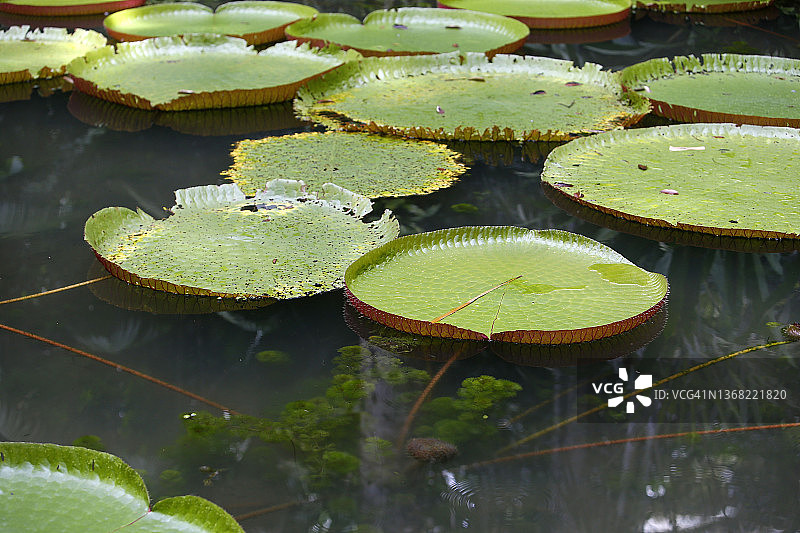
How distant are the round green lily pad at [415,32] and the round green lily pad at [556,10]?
1.11ft

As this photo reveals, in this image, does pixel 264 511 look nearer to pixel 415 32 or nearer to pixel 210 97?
pixel 210 97

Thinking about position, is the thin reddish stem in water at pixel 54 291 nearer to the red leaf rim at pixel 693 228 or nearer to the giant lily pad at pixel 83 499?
the giant lily pad at pixel 83 499

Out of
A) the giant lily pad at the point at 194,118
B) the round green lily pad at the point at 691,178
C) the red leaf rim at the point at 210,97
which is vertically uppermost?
the red leaf rim at the point at 210,97

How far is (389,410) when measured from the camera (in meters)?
1.70

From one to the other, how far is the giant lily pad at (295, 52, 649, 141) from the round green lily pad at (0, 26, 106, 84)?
1378mm

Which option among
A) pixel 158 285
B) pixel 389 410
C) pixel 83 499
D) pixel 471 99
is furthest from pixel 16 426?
pixel 471 99

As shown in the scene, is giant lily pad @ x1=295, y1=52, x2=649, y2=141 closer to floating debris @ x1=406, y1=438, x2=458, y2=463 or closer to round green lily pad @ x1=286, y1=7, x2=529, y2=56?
round green lily pad @ x1=286, y1=7, x2=529, y2=56

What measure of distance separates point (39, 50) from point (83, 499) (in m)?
3.75

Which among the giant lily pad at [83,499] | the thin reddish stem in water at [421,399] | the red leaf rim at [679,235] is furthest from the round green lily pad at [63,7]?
the giant lily pad at [83,499]

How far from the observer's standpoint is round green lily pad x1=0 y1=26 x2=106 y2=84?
13.2 ft

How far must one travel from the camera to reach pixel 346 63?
3.73m

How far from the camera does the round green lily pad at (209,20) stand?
15.8 ft

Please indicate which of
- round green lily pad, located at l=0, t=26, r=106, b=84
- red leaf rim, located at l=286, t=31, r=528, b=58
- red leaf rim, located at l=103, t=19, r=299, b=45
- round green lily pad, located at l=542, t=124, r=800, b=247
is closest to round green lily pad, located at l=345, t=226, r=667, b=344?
round green lily pad, located at l=542, t=124, r=800, b=247

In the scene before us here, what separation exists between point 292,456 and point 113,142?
2.06 metres
